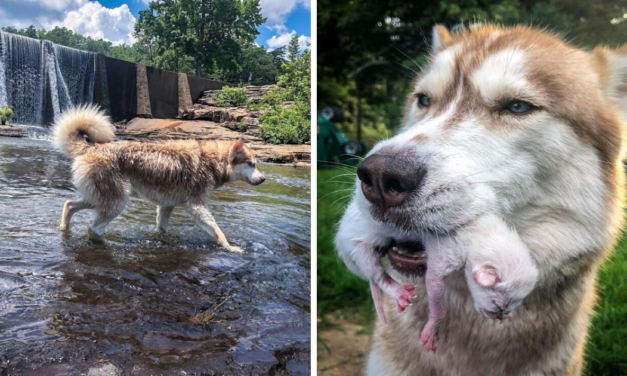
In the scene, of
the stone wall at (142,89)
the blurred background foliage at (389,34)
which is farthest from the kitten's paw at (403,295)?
the stone wall at (142,89)

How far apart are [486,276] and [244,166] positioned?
200 cm

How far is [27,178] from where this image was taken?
281 centimetres

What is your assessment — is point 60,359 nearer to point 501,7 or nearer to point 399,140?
point 399,140

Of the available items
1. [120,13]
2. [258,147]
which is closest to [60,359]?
[258,147]

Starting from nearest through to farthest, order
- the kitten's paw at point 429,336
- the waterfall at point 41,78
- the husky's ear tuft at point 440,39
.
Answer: the kitten's paw at point 429,336 → the husky's ear tuft at point 440,39 → the waterfall at point 41,78

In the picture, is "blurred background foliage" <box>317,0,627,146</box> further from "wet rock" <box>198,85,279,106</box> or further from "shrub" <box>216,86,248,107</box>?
"shrub" <box>216,86,248,107</box>

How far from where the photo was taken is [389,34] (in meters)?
4.62

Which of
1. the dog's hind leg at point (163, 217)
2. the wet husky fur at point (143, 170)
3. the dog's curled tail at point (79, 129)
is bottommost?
the dog's hind leg at point (163, 217)

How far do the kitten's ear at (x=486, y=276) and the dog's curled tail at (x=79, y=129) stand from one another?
7.30 ft

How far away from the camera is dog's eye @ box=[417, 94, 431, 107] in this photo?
1873 millimetres

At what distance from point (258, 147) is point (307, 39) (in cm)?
68

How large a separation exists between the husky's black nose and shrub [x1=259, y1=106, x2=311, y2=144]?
159cm

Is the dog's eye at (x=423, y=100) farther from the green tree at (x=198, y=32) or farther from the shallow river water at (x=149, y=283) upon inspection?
the green tree at (x=198, y=32)

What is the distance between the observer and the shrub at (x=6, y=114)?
2.77 m
